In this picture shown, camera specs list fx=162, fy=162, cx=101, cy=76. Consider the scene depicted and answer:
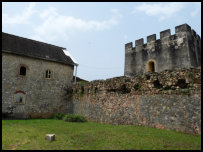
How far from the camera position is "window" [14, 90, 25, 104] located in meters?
14.0

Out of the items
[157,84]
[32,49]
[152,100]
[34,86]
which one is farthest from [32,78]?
[157,84]

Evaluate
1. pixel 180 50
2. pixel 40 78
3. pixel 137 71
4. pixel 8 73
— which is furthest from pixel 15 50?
pixel 180 50

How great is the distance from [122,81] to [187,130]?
4957 mm

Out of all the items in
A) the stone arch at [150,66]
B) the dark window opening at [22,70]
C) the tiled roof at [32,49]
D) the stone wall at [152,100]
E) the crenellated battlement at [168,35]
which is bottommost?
the stone wall at [152,100]

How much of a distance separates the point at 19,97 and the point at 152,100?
1136 cm

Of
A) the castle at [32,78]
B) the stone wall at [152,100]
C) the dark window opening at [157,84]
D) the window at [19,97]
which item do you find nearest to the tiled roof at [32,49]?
the castle at [32,78]

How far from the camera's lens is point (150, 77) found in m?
9.27

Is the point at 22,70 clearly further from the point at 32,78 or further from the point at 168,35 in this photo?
the point at 168,35

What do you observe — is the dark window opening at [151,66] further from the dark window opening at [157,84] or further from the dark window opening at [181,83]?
the dark window opening at [181,83]

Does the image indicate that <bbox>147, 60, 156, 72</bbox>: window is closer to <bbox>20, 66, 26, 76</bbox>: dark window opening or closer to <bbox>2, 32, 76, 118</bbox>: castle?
<bbox>2, 32, 76, 118</bbox>: castle

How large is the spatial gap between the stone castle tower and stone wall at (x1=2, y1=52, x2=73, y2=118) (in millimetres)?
8048

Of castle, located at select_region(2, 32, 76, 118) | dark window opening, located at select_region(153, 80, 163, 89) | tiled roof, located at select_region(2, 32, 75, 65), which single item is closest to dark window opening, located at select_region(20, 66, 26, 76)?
castle, located at select_region(2, 32, 76, 118)

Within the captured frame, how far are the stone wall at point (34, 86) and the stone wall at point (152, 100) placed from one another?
4536 millimetres

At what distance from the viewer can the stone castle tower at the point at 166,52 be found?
1565 centimetres
